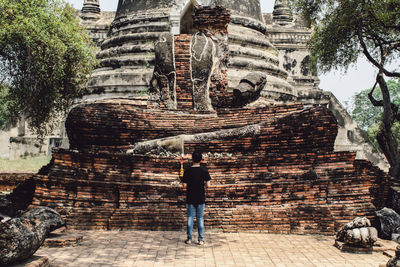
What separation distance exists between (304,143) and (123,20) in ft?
31.2

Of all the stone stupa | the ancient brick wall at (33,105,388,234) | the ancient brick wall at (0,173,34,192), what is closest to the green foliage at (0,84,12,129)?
Result: the ancient brick wall at (0,173,34,192)

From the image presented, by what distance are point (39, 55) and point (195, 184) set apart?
27.4ft

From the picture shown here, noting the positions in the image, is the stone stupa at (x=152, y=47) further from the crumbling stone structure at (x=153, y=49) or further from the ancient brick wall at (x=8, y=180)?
the ancient brick wall at (x=8, y=180)

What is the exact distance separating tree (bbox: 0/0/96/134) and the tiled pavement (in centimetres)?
752

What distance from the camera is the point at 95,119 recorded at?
7.36 m

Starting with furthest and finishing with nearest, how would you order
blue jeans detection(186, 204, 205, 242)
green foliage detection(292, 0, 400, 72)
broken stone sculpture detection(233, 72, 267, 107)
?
green foliage detection(292, 0, 400, 72)
broken stone sculpture detection(233, 72, 267, 107)
blue jeans detection(186, 204, 205, 242)

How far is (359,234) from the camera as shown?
17.7ft

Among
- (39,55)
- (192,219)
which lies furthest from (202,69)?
(39,55)

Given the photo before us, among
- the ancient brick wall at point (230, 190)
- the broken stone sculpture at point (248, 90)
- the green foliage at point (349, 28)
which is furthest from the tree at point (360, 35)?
the ancient brick wall at point (230, 190)

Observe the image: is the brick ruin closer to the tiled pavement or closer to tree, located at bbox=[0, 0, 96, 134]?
the tiled pavement

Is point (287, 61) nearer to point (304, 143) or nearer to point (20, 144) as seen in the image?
point (20, 144)

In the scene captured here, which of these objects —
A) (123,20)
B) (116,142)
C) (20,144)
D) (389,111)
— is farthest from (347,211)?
(20,144)

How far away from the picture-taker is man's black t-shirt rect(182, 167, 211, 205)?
217 inches

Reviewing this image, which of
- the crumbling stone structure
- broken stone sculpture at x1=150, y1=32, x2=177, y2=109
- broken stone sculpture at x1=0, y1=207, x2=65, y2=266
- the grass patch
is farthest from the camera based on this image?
the grass patch
